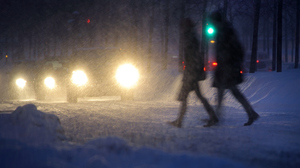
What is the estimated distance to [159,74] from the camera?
71.8 ft

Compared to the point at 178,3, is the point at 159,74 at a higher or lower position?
lower

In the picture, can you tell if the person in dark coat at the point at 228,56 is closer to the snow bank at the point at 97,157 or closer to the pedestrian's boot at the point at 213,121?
the pedestrian's boot at the point at 213,121

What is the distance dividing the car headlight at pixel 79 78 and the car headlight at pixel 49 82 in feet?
11.8

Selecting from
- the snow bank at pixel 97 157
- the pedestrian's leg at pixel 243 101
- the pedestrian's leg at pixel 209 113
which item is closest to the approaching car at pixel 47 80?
the pedestrian's leg at pixel 209 113

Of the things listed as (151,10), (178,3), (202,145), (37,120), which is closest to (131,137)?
(202,145)

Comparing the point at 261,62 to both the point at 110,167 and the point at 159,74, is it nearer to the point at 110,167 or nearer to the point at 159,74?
the point at 159,74

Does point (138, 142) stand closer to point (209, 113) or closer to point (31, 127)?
point (31, 127)

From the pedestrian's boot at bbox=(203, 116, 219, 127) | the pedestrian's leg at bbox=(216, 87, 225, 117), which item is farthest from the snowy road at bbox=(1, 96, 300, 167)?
the pedestrian's leg at bbox=(216, 87, 225, 117)

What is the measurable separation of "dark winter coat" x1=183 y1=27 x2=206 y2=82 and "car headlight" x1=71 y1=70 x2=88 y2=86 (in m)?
5.64

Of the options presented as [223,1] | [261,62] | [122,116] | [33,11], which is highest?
[33,11]

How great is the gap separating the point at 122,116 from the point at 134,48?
1882 cm

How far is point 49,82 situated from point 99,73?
14.3ft

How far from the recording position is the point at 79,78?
10484 mm

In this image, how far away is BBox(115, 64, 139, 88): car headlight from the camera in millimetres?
10735
